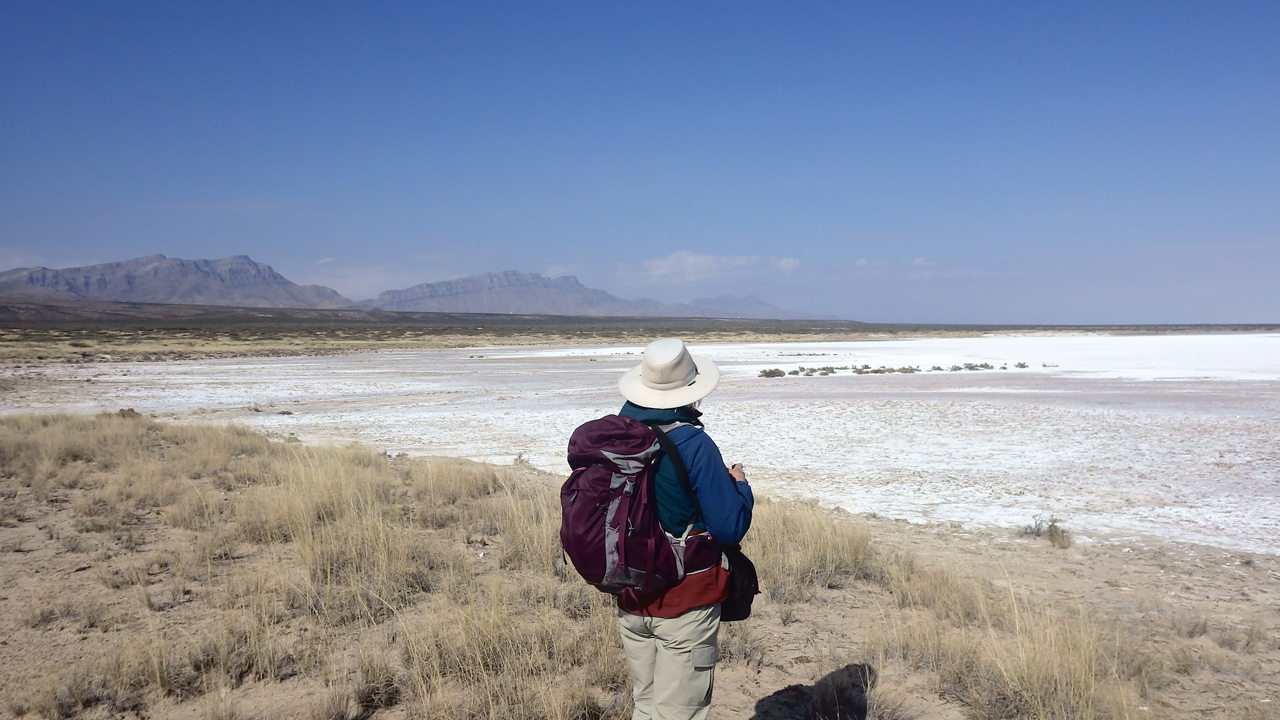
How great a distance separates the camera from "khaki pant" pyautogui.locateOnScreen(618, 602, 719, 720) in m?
2.52

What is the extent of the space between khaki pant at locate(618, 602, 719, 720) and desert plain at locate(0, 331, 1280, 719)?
1209 millimetres

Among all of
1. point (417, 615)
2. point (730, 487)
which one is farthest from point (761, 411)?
point (730, 487)

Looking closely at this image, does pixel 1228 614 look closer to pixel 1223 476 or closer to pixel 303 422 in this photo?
pixel 1223 476

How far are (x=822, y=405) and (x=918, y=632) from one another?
14.8 m

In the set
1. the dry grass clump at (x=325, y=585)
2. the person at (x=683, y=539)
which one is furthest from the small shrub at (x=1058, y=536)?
the person at (x=683, y=539)

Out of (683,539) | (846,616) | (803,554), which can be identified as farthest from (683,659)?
(803,554)

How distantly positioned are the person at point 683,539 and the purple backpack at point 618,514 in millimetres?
94

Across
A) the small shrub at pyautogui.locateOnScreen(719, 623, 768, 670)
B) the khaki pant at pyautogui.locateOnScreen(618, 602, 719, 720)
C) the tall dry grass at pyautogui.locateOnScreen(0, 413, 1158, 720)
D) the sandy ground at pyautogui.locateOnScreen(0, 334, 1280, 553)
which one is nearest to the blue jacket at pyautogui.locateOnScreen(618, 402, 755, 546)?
the khaki pant at pyautogui.locateOnScreen(618, 602, 719, 720)

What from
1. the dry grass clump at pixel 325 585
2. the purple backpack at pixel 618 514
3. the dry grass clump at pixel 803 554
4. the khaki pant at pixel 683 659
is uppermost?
the purple backpack at pixel 618 514

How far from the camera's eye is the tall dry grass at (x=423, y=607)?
376 cm

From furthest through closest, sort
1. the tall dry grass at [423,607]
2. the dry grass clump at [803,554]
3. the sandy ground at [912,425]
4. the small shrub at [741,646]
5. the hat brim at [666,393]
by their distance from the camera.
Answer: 1. the sandy ground at [912,425]
2. the dry grass clump at [803,554]
3. the small shrub at [741,646]
4. the tall dry grass at [423,607]
5. the hat brim at [666,393]

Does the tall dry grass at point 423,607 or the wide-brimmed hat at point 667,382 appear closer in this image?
the wide-brimmed hat at point 667,382

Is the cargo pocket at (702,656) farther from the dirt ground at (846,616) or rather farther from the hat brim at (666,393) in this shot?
the dirt ground at (846,616)

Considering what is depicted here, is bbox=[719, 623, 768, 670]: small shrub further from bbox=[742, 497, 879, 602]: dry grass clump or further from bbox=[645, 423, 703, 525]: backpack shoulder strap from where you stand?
bbox=[645, 423, 703, 525]: backpack shoulder strap
